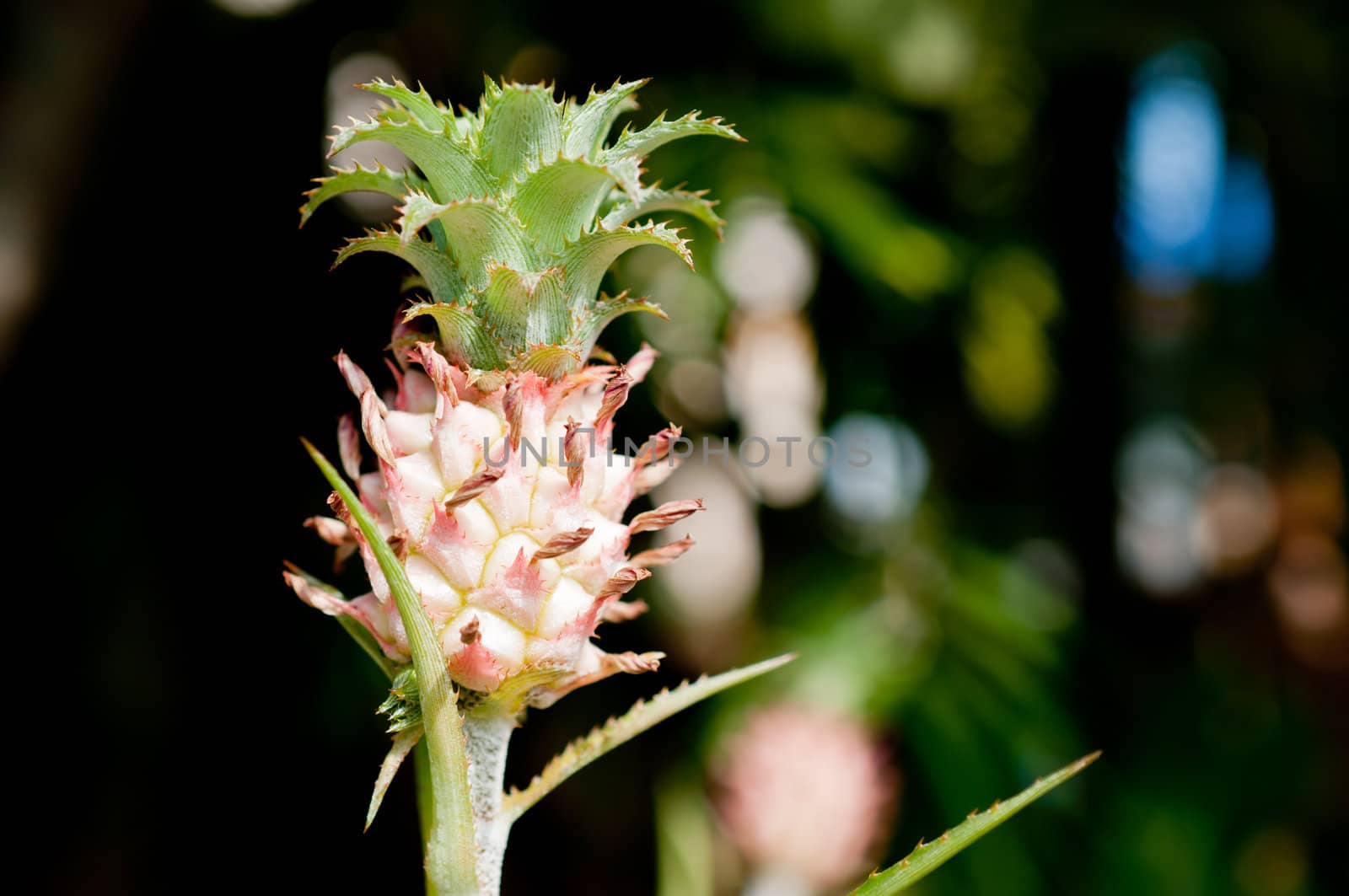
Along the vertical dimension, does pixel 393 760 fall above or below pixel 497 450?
below

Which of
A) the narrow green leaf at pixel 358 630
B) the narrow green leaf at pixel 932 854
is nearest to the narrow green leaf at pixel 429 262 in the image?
the narrow green leaf at pixel 358 630

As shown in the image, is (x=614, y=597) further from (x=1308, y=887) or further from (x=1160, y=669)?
(x=1308, y=887)

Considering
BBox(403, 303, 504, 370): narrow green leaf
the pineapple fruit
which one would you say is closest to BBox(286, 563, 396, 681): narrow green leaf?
the pineapple fruit

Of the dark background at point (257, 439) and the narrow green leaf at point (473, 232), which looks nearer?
the narrow green leaf at point (473, 232)

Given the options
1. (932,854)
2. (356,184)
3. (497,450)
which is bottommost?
(932,854)

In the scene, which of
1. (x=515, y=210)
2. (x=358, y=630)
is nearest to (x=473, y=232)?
(x=515, y=210)

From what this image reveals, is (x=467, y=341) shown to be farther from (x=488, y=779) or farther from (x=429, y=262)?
(x=488, y=779)

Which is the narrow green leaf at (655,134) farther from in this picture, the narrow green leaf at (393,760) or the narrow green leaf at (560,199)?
the narrow green leaf at (393,760)
